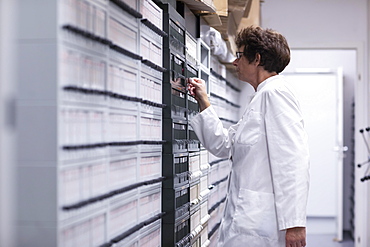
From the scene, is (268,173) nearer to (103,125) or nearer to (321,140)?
(103,125)

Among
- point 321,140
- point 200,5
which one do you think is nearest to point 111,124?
point 200,5

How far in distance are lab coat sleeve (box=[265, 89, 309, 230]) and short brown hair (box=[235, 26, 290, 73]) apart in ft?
0.56

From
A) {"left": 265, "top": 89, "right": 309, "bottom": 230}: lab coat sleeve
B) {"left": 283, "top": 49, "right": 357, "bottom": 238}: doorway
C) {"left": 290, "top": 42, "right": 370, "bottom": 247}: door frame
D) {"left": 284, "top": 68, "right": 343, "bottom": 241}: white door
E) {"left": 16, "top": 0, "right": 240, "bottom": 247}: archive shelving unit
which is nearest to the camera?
{"left": 16, "top": 0, "right": 240, "bottom": 247}: archive shelving unit

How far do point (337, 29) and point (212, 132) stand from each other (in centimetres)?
354

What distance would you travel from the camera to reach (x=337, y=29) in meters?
5.12

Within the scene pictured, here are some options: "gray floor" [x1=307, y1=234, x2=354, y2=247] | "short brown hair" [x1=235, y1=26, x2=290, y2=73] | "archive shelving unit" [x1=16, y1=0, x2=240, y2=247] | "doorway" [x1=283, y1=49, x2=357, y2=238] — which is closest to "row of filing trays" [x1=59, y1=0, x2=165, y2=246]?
"archive shelving unit" [x1=16, y1=0, x2=240, y2=247]

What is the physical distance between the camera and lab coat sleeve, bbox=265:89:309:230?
1.79m

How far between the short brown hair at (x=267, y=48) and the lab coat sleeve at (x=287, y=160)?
17cm

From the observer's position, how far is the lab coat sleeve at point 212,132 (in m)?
1.98

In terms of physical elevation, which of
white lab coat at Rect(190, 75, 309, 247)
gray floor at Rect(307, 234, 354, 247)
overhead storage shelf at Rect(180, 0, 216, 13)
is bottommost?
gray floor at Rect(307, 234, 354, 247)

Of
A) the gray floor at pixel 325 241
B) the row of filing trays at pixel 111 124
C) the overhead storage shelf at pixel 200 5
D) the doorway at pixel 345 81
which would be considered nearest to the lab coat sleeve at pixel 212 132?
the row of filing trays at pixel 111 124

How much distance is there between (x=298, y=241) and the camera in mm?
1807

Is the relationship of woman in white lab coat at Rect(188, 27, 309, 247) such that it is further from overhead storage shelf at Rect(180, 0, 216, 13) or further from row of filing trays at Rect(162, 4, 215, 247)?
overhead storage shelf at Rect(180, 0, 216, 13)

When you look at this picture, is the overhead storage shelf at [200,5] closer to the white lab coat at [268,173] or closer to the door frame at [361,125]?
the white lab coat at [268,173]
